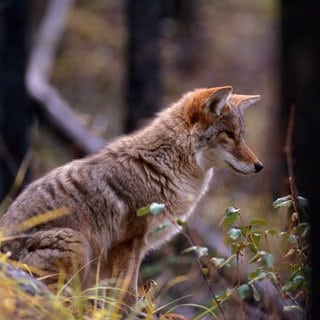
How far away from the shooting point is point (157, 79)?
15.5 metres

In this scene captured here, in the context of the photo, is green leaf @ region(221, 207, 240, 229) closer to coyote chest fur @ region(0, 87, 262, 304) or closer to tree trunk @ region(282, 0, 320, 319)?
tree trunk @ region(282, 0, 320, 319)

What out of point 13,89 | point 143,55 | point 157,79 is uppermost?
point 13,89

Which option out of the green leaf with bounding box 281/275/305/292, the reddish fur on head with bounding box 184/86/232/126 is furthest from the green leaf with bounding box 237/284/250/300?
the reddish fur on head with bounding box 184/86/232/126

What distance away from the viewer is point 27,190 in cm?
752

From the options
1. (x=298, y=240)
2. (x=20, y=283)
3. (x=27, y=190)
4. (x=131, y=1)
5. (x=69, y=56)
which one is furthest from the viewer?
(x=69, y=56)

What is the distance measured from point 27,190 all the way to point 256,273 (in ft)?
7.74

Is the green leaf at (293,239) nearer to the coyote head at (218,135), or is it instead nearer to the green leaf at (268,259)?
the green leaf at (268,259)

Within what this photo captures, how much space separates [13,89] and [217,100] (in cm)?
651

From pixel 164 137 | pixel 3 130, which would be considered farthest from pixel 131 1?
pixel 164 137

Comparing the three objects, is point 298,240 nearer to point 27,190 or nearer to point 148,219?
point 148,219

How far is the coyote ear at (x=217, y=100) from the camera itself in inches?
306

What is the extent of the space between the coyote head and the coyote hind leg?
4.46 feet

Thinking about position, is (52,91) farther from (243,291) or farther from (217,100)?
(243,291)

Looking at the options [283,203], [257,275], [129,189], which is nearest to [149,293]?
[257,275]
